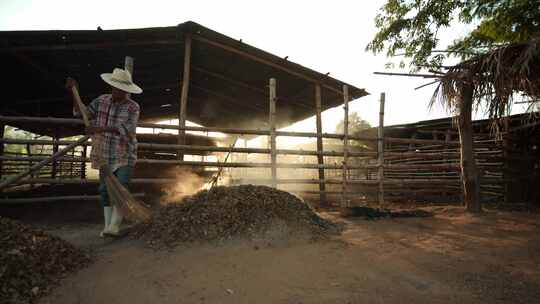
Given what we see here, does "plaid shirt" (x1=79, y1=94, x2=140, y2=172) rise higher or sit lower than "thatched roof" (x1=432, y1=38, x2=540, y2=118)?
lower

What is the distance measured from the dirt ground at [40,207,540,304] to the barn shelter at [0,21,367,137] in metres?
3.67

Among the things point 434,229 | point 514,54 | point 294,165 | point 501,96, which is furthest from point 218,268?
point 514,54

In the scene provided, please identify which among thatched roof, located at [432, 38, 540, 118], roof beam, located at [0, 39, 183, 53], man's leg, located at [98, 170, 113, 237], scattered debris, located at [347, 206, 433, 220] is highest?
roof beam, located at [0, 39, 183, 53]

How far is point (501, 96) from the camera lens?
3.97 m

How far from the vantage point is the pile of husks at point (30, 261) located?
172cm

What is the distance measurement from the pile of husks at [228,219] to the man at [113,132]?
39 centimetres

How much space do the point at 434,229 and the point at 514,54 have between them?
2.74 m

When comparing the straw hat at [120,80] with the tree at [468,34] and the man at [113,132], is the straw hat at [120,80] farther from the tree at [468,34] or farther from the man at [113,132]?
the tree at [468,34]

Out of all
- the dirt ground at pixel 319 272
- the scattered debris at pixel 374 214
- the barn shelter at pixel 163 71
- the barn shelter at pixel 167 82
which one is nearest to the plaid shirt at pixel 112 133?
the dirt ground at pixel 319 272

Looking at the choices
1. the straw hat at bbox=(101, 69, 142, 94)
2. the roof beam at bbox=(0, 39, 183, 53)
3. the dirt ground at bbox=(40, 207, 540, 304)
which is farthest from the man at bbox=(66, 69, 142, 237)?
the roof beam at bbox=(0, 39, 183, 53)

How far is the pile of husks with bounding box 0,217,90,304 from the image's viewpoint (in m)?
1.72

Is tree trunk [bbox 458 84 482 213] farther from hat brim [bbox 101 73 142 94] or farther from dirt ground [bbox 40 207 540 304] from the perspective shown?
hat brim [bbox 101 73 142 94]

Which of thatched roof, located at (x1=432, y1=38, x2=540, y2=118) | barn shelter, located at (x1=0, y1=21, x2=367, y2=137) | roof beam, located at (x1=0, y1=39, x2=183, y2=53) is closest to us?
thatched roof, located at (x1=432, y1=38, x2=540, y2=118)

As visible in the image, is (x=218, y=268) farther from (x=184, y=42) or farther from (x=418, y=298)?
(x=184, y=42)
